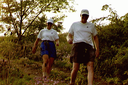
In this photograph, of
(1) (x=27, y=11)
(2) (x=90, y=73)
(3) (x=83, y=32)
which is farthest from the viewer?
(1) (x=27, y=11)

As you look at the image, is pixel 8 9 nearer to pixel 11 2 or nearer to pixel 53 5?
pixel 11 2

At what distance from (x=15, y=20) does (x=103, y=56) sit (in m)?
11.1

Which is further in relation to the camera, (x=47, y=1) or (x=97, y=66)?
(x=47, y=1)

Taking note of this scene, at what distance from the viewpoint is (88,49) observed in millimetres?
4887

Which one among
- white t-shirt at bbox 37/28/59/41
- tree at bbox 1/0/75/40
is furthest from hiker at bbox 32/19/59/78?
tree at bbox 1/0/75/40

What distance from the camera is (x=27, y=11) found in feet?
51.8

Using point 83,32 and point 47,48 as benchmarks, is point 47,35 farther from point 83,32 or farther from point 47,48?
point 83,32

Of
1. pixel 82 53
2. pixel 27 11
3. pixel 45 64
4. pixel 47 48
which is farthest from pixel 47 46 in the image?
pixel 27 11

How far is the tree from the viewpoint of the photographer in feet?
49.4

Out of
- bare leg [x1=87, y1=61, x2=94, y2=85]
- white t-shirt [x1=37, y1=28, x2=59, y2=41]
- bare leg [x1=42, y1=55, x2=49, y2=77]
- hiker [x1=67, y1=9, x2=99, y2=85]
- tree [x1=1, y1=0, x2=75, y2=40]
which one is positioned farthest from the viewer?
tree [x1=1, y1=0, x2=75, y2=40]

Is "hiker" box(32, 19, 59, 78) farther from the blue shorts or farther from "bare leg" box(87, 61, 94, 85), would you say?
"bare leg" box(87, 61, 94, 85)

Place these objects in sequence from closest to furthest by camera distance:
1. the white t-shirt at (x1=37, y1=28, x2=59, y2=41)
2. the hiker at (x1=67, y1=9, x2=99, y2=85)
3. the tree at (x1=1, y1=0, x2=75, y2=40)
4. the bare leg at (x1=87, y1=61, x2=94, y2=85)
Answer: the bare leg at (x1=87, y1=61, x2=94, y2=85)
the hiker at (x1=67, y1=9, x2=99, y2=85)
the white t-shirt at (x1=37, y1=28, x2=59, y2=41)
the tree at (x1=1, y1=0, x2=75, y2=40)

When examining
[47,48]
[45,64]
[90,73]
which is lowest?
[45,64]

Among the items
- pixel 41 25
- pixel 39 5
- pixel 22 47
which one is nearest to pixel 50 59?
pixel 22 47
